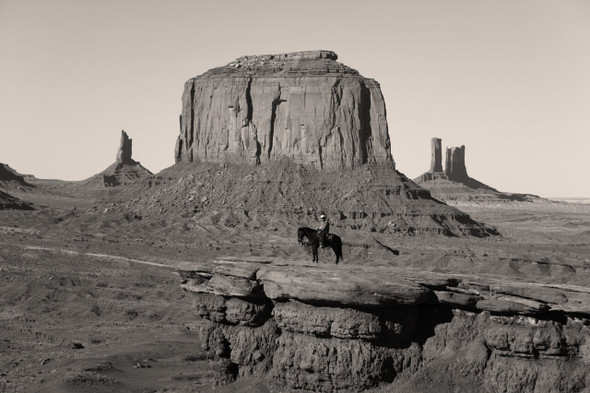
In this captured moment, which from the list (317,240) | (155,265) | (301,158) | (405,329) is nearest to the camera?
(405,329)

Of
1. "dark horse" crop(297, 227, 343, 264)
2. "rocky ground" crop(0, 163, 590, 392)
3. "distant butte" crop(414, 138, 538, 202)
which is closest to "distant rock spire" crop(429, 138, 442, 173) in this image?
"distant butte" crop(414, 138, 538, 202)

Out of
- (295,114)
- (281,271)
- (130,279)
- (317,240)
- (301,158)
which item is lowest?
(130,279)

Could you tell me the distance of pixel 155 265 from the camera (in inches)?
2763

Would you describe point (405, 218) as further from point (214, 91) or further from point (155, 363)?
point (155, 363)

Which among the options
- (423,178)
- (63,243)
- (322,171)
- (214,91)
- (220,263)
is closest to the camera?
(220,263)

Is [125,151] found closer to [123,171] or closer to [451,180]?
[123,171]

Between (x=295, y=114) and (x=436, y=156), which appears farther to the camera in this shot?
(x=436, y=156)

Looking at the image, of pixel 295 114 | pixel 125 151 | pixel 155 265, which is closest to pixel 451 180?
pixel 125 151

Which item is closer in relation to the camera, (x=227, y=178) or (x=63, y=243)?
(x=63, y=243)

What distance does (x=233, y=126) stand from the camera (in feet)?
358

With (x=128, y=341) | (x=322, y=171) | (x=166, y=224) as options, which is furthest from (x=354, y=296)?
(x=322, y=171)

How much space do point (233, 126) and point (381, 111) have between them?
15.4m

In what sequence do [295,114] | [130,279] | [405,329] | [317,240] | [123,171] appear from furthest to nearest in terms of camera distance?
[123,171], [295,114], [130,279], [317,240], [405,329]

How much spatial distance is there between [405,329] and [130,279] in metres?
38.8
